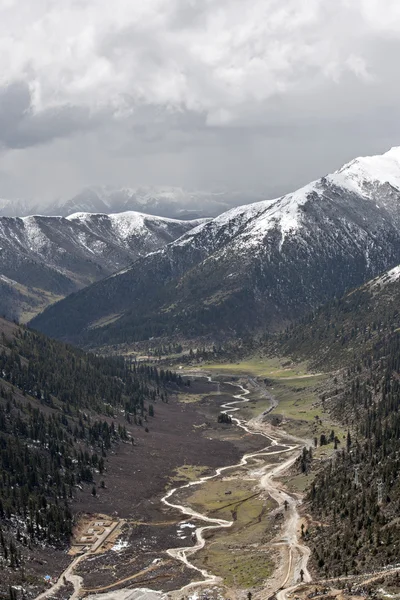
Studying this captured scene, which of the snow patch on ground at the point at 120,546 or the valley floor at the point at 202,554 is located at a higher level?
the snow patch on ground at the point at 120,546

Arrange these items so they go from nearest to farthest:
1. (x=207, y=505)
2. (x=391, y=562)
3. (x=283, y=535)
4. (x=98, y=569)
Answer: (x=391, y=562) < (x=98, y=569) < (x=283, y=535) < (x=207, y=505)

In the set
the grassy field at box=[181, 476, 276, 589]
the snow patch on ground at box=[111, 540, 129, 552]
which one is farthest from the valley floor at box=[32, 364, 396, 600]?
the grassy field at box=[181, 476, 276, 589]

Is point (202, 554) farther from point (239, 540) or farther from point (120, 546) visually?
point (120, 546)

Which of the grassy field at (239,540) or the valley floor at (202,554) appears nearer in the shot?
the valley floor at (202,554)

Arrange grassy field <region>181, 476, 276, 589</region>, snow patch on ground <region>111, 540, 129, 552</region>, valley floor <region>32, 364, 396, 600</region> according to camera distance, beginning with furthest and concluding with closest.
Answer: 1. snow patch on ground <region>111, 540, 129, 552</region>
2. grassy field <region>181, 476, 276, 589</region>
3. valley floor <region>32, 364, 396, 600</region>

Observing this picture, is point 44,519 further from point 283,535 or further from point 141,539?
point 283,535

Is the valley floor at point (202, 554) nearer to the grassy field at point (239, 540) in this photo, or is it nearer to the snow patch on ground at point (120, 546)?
the snow patch on ground at point (120, 546)

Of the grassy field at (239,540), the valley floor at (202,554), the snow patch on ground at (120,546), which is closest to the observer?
the valley floor at (202,554)

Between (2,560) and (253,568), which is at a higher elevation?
(2,560)

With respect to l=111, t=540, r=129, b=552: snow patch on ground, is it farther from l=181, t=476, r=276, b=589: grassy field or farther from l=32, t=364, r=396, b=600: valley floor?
l=181, t=476, r=276, b=589: grassy field

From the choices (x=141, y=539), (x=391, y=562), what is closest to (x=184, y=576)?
(x=141, y=539)

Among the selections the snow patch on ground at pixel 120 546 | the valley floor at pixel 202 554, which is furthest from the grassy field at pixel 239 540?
the snow patch on ground at pixel 120 546
